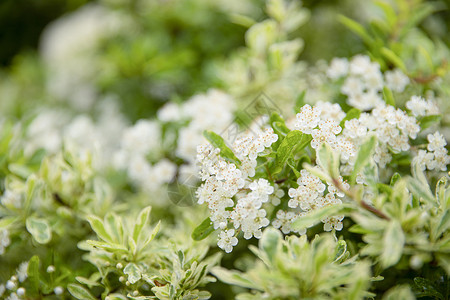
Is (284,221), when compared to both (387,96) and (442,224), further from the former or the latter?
(387,96)

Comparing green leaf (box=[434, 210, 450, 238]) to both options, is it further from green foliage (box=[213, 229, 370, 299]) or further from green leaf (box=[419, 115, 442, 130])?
green leaf (box=[419, 115, 442, 130])

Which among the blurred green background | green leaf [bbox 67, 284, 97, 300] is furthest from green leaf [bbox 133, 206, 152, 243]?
the blurred green background

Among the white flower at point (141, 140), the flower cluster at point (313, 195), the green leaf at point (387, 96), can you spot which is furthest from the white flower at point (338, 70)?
the white flower at point (141, 140)

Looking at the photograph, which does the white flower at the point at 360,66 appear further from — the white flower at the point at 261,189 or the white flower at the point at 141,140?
the white flower at the point at 141,140

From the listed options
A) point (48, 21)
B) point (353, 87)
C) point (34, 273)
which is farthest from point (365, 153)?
point (48, 21)

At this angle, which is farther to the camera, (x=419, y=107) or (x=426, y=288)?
(x=419, y=107)
